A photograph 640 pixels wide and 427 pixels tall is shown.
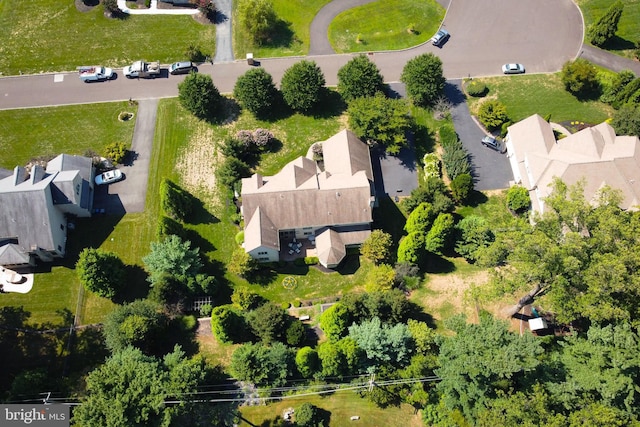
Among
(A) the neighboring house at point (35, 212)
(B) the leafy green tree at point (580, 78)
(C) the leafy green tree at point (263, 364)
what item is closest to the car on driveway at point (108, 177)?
(A) the neighboring house at point (35, 212)

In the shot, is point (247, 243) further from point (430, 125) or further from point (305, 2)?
point (305, 2)

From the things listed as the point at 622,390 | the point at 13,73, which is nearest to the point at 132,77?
the point at 13,73

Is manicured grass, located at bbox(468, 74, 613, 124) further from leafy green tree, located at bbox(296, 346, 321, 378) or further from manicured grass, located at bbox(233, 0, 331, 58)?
leafy green tree, located at bbox(296, 346, 321, 378)

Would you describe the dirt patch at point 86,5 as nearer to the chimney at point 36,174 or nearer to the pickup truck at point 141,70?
the pickup truck at point 141,70

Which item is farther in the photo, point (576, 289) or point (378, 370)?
point (378, 370)

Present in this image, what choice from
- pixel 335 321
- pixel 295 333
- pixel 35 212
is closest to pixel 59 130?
pixel 35 212

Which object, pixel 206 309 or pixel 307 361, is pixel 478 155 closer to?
pixel 307 361
